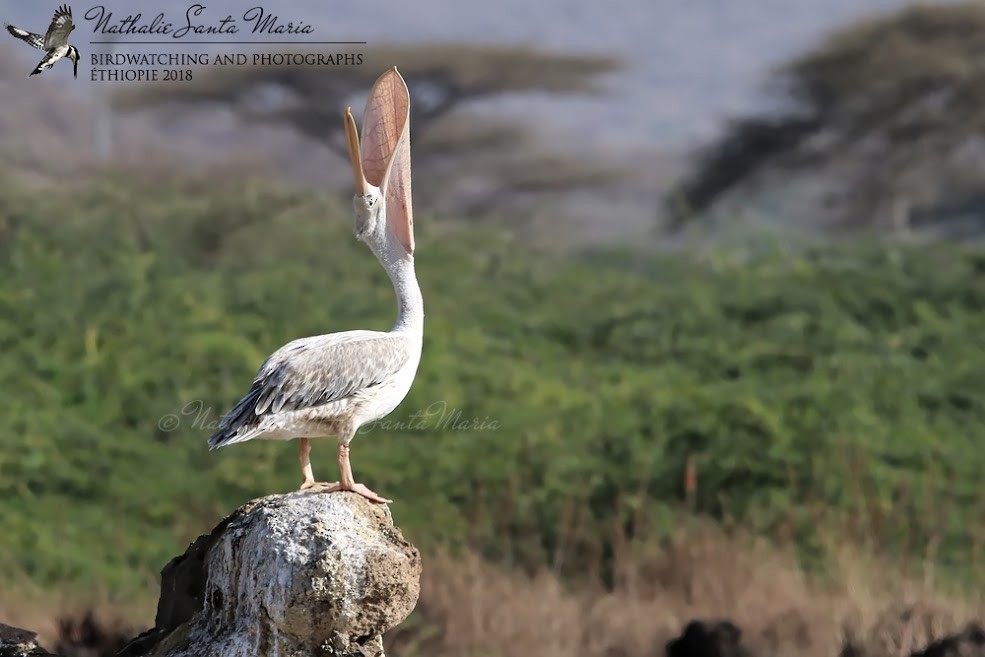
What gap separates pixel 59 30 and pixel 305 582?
4.79m

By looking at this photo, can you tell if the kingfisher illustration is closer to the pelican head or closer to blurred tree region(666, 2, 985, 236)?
the pelican head

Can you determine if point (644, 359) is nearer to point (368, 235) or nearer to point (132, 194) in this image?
point (132, 194)

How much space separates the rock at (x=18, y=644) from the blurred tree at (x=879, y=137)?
15.9 m

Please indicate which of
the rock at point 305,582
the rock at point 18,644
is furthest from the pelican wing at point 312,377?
the rock at point 18,644

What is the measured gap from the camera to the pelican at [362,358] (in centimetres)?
487

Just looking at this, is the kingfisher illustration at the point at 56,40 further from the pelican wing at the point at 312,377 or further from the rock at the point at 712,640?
the rock at the point at 712,640

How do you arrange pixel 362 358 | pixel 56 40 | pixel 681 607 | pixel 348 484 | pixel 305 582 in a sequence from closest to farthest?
pixel 305 582 < pixel 348 484 < pixel 362 358 < pixel 56 40 < pixel 681 607

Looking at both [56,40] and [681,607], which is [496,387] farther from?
[56,40]

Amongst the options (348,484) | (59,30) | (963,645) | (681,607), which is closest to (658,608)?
(681,607)

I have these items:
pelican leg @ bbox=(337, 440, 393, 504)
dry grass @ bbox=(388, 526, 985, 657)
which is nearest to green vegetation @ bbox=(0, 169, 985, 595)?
dry grass @ bbox=(388, 526, 985, 657)

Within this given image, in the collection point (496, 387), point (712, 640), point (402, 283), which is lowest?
point (712, 640)

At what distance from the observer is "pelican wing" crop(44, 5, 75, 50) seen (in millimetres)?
7934

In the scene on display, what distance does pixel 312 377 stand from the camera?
193 inches

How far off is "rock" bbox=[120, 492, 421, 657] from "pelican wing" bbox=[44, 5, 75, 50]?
422 cm
